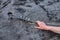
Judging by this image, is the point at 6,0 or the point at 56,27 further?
the point at 6,0

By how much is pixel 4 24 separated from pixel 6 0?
0.26 meters

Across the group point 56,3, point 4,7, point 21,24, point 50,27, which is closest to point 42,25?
point 50,27

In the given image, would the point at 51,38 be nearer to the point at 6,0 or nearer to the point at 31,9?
the point at 31,9

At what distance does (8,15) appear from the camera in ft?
5.15

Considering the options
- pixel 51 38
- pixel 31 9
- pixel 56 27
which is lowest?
pixel 51 38

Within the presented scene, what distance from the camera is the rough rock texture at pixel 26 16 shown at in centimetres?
150

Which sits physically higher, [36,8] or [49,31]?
[36,8]

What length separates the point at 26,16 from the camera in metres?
1.57

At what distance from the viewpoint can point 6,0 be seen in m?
1.64

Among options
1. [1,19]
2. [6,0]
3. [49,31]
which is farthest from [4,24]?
[49,31]

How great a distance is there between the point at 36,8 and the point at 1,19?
35 centimetres

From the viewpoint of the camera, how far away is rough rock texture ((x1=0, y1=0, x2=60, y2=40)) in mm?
1503

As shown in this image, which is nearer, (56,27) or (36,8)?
(56,27)

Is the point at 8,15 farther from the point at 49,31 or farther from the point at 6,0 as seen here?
the point at 49,31
